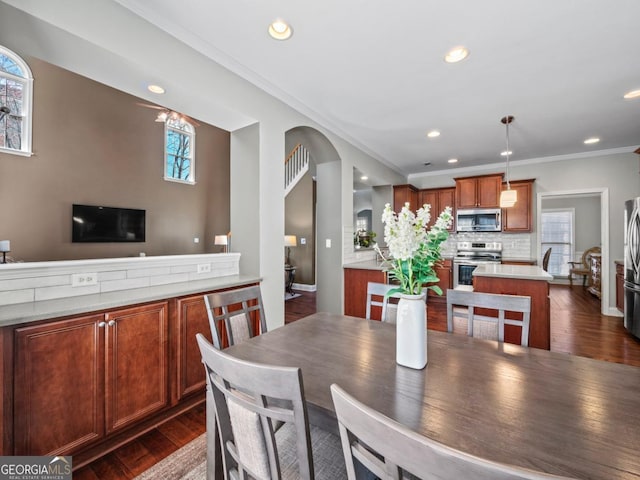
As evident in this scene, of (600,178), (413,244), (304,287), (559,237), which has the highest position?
(600,178)

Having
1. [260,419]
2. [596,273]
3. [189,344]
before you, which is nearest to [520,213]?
[596,273]

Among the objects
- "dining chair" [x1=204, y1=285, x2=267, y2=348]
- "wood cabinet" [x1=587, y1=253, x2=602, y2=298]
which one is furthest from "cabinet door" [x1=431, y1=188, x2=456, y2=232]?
"dining chair" [x1=204, y1=285, x2=267, y2=348]

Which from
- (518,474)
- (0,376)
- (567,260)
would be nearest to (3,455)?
(0,376)

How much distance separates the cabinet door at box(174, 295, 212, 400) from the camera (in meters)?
1.95

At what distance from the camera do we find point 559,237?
8.11 metres

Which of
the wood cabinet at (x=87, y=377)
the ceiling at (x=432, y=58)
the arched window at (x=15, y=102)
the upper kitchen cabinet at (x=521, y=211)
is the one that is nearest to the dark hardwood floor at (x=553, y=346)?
the wood cabinet at (x=87, y=377)

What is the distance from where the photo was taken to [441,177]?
6.08 m

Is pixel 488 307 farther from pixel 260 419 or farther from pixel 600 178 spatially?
pixel 600 178

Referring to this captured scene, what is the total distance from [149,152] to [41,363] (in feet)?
19.9

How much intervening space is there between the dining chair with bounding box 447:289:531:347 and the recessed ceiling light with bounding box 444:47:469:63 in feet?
6.10

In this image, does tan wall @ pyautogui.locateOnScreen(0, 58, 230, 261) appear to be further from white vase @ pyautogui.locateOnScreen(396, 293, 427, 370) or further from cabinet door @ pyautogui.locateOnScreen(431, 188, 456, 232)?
white vase @ pyautogui.locateOnScreen(396, 293, 427, 370)

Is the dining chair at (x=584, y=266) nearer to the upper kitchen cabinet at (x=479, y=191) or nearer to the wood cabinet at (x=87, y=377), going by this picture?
the upper kitchen cabinet at (x=479, y=191)

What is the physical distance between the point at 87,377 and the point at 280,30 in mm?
2470

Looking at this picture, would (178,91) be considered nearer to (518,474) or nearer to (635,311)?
(518,474)
